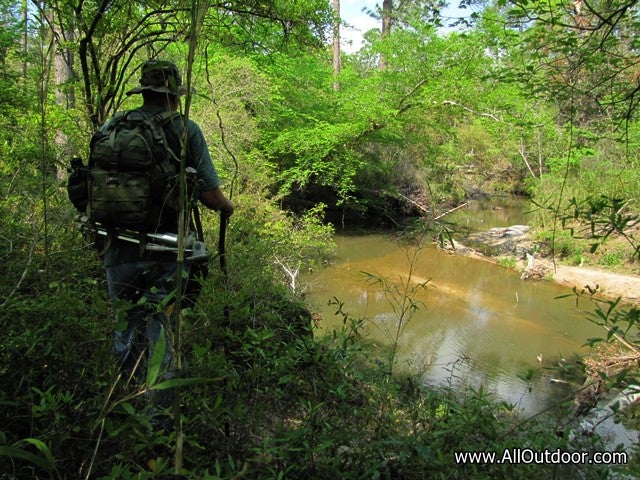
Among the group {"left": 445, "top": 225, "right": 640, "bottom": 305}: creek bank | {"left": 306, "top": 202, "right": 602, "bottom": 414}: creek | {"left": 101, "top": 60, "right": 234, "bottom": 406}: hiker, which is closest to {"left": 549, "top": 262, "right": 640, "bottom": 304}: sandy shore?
{"left": 445, "top": 225, "right": 640, "bottom": 305}: creek bank

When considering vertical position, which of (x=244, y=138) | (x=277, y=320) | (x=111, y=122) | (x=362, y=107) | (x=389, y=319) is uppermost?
(x=362, y=107)

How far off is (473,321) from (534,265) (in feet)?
15.2

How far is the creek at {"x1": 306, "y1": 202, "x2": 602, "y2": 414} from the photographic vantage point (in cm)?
639

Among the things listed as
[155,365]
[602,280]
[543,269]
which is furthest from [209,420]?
[543,269]

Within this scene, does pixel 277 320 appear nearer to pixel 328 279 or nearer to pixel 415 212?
pixel 328 279

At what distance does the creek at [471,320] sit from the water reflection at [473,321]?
0.07 feet

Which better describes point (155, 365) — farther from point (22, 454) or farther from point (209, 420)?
point (209, 420)

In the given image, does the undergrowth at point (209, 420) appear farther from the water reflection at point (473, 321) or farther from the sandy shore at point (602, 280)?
the sandy shore at point (602, 280)

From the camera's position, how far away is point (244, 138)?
33.2 ft

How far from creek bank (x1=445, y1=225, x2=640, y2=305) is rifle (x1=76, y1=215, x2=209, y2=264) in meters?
7.53

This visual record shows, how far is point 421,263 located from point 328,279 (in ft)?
12.4

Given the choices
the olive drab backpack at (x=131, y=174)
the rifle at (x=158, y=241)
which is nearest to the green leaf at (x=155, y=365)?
the rifle at (x=158, y=241)

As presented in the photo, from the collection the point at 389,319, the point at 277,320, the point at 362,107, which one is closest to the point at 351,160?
the point at 362,107

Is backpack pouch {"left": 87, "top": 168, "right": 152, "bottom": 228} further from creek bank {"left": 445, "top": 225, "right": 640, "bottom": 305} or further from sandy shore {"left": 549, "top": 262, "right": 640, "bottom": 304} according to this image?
sandy shore {"left": 549, "top": 262, "right": 640, "bottom": 304}
